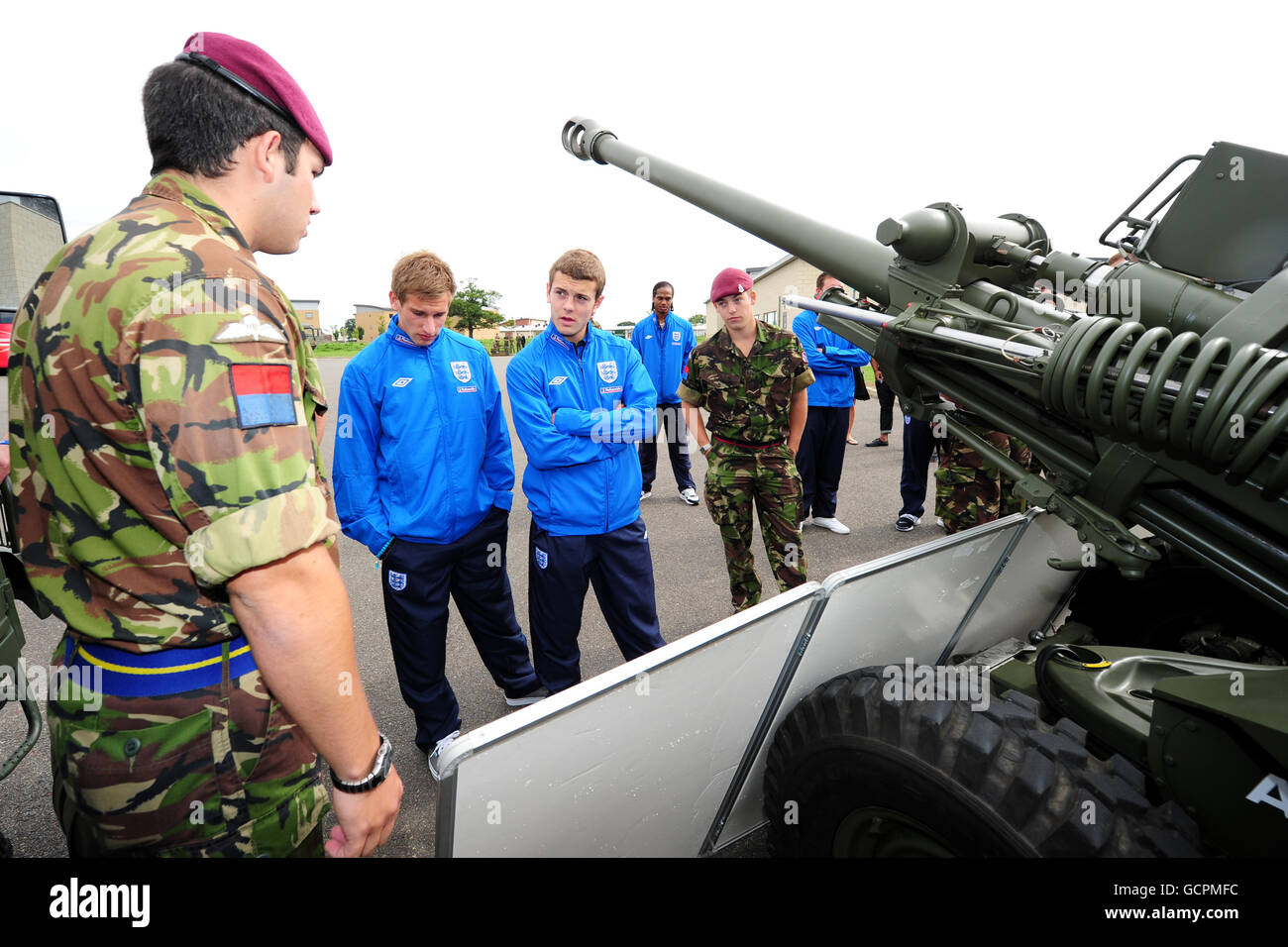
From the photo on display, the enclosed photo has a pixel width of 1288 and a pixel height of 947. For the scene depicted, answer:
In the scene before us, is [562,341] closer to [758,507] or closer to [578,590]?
[578,590]

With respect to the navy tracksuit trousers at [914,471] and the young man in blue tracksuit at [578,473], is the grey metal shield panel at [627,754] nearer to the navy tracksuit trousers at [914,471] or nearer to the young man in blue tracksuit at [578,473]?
the young man in blue tracksuit at [578,473]

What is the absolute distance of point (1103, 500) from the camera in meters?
1.70

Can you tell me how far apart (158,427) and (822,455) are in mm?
5439

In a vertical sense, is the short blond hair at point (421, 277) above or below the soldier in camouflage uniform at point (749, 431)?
above

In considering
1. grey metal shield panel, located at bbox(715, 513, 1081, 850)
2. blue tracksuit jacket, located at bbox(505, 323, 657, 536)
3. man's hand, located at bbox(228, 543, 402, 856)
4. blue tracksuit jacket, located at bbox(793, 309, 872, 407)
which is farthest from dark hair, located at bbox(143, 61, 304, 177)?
blue tracksuit jacket, located at bbox(793, 309, 872, 407)

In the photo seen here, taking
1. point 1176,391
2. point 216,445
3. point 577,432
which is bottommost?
point 577,432

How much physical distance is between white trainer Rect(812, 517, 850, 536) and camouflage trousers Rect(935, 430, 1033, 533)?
3.15 ft

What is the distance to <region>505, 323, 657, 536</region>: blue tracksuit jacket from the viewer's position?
115 inches

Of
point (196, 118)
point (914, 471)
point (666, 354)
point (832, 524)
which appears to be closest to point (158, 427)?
point (196, 118)

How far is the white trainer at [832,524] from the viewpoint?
5.78 metres

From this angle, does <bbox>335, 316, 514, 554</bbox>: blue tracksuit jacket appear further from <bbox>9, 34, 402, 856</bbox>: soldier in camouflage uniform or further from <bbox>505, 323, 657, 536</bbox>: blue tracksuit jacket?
<bbox>9, 34, 402, 856</bbox>: soldier in camouflage uniform

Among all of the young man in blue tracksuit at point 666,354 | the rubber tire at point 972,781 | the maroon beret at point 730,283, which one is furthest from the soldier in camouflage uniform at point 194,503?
the young man in blue tracksuit at point 666,354

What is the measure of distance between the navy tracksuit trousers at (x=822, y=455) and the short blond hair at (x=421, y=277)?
12.5ft

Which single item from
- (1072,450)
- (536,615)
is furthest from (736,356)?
(1072,450)
